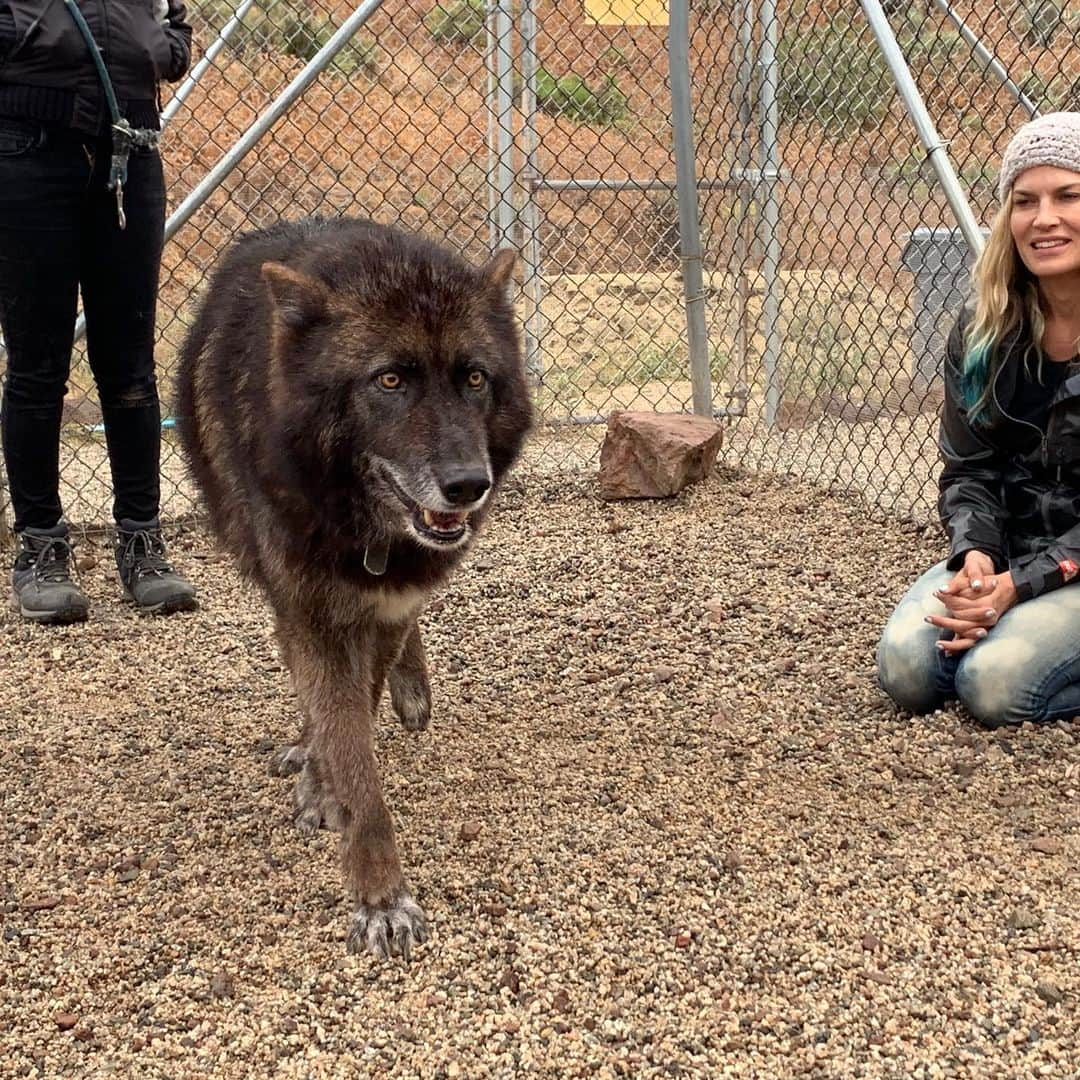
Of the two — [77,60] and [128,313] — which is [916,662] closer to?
[128,313]

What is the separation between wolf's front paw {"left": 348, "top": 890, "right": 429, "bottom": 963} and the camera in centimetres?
251

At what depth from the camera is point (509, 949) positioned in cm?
249

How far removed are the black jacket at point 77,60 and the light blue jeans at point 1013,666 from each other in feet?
10.0

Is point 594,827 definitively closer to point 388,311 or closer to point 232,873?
point 232,873

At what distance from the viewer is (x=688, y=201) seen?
19.3 ft

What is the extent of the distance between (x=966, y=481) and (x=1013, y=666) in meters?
0.59

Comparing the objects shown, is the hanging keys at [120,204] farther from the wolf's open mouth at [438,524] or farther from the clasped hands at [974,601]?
the clasped hands at [974,601]

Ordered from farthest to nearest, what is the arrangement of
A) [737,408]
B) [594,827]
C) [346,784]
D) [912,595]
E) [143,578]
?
[737,408] < [143,578] < [912,595] < [594,827] < [346,784]

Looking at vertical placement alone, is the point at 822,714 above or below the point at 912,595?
below

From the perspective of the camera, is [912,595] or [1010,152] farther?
[912,595]

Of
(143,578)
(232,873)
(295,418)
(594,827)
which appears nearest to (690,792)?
(594,827)

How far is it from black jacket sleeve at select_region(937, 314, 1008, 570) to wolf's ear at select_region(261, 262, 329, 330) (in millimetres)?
1960

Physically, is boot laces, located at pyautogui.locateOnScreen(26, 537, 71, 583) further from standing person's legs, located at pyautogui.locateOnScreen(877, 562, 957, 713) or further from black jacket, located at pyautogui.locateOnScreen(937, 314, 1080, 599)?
black jacket, located at pyautogui.locateOnScreen(937, 314, 1080, 599)

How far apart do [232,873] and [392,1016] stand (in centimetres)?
71
